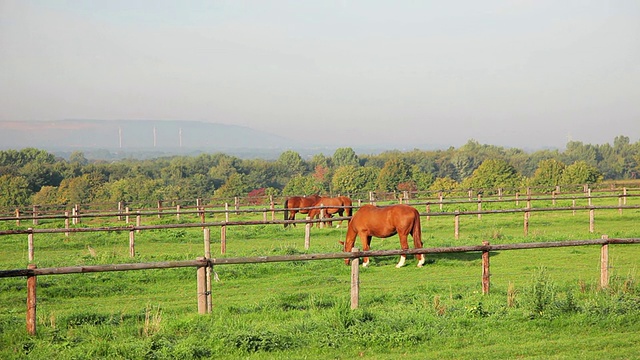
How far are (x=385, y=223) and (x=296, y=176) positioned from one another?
76.7 metres

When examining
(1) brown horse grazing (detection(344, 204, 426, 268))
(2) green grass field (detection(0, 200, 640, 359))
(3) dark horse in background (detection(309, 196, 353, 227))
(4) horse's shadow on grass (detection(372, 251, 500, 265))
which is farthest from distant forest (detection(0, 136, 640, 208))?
(2) green grass field (detection(0, 200, 640, 359))

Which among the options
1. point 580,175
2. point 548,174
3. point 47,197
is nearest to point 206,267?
point 580,175

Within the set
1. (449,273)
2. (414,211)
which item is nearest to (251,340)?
(449,273)

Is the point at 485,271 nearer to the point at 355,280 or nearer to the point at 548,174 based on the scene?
the point at 355,280

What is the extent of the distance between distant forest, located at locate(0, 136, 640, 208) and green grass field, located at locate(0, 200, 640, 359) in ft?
74.9

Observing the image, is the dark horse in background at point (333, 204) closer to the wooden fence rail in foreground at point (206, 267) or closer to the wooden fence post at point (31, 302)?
the wooden fence rail in foreground at point (206, 267)

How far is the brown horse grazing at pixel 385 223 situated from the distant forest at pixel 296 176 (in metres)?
21.2

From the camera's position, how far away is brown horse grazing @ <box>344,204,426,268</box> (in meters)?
16.5

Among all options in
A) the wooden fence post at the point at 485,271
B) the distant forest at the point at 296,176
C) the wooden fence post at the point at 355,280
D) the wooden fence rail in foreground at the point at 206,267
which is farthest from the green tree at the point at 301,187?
the wooden fence post at the point at 355,280

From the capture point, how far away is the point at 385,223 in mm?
16688

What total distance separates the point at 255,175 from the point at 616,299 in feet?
349

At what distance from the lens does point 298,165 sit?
12588 centimetres

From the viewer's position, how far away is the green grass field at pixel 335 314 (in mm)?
7867

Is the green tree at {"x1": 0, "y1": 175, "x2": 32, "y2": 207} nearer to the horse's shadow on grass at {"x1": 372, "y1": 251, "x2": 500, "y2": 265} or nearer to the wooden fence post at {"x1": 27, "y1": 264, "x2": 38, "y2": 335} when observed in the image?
the horse's shadow on grass at {"x1": 372, "y1": 251, "x2": 500, "y2": 265}
